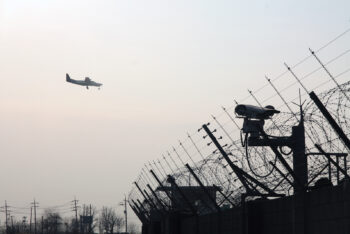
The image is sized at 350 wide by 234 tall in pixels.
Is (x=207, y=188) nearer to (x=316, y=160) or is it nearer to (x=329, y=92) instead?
(x=316, y=160)

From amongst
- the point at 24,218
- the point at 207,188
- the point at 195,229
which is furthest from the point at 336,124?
the point at 24,218

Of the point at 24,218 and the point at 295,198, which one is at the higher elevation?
the point at 24,218

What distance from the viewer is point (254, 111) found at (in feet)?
64.1

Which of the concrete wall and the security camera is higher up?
the security camera

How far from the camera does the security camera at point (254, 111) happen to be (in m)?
19.0

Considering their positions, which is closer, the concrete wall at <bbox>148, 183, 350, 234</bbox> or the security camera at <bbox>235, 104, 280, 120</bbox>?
the concrete wall at <bbox>148, 183, 350, 234</bbox>

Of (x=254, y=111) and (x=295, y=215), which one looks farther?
(x=254, y=111)

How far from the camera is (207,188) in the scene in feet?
77.9

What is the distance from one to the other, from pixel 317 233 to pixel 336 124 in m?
3.46

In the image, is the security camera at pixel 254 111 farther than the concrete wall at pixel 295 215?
Yes

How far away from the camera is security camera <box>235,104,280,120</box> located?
19.0 m

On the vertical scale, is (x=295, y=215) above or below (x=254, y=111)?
below

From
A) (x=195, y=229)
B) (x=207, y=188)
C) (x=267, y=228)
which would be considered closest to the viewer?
(x=267, y=228)

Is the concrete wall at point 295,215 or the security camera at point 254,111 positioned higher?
the security camera at point 254,111
